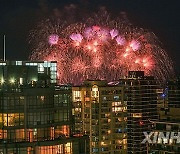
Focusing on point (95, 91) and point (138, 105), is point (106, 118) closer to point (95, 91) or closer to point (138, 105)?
point (95, 91)

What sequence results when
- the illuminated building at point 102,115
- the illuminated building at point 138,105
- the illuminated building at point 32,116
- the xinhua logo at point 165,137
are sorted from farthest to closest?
the illuminated building at point 138,105, the illuminated building at point 102,115, the xinhua logo at point 165,137, the illuminated building at point 32,116

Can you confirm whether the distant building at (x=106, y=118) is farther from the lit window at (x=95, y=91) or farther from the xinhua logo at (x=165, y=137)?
the xinhua logo at (x=165, y=137)

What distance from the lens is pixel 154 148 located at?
62.4 metres

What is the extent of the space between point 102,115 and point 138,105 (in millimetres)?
13394

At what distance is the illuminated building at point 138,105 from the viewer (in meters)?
96.5

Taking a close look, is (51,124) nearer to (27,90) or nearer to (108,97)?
(27,90)

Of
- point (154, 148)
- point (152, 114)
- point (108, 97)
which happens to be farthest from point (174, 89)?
point (154, 148)

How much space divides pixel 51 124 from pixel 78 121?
2065 inches

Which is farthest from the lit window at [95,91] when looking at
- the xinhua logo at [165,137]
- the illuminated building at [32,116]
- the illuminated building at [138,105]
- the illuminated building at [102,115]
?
the illuminated building at [32,116]

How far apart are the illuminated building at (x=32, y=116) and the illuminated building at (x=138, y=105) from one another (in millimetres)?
58783

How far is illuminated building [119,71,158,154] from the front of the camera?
96.5 metres

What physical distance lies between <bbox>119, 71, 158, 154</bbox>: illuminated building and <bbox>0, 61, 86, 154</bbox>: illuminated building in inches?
2314

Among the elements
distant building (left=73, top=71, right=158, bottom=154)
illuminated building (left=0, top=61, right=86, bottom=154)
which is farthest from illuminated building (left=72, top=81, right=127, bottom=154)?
illuminated building (left=0, top=61, right=86, bottom=154)

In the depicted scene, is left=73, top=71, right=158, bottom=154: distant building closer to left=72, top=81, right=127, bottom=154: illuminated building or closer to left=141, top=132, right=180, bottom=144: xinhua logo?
left=72, top=81, right=127, bottom=154: illuminated building
